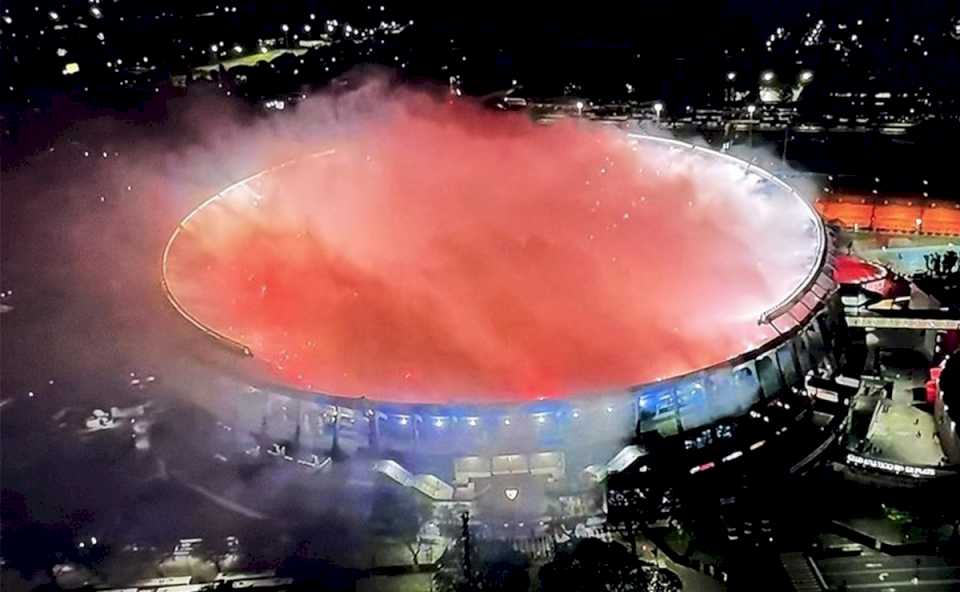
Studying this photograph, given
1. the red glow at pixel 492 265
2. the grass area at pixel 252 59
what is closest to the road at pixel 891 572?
the red glow at pixel 492 265

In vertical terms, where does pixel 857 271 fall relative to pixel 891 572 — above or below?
above

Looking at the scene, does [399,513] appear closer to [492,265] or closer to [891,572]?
[891,572]

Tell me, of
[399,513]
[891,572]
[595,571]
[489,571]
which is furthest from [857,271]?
[399,513]

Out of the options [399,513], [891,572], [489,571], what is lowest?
[891,572]

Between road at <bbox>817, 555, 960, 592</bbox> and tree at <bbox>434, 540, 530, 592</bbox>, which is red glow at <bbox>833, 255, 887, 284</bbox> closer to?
road at <bbox>817, 555, 960, 592</bbox>

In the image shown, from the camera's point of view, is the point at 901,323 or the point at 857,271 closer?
the point at 901,323

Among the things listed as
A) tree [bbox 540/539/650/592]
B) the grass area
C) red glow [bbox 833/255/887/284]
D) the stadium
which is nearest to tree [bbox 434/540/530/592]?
tree [bbox 540/539/650/592]

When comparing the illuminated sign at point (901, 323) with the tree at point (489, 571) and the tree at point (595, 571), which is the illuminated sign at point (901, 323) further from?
Answer: the tree at point (489, 571)
